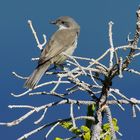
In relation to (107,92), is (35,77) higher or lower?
higher

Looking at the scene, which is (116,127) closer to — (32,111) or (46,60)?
(32,111)

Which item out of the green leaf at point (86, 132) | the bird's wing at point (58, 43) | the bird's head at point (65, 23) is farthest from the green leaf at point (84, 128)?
the bird's head at point (65, 23)

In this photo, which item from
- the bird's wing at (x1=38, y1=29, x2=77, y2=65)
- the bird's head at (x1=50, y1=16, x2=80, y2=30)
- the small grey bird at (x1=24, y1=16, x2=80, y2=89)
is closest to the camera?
the small grey bird at (x1=24, y1=16, x2=80, y2=89)

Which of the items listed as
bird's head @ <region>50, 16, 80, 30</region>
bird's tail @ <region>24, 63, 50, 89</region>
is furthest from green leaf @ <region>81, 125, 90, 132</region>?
bird's head @ <region>50, 16, 80, 30</region>

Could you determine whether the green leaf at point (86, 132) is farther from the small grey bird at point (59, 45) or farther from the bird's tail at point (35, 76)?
the small grey bird at point (59, 45)

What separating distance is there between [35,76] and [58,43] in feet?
5.29

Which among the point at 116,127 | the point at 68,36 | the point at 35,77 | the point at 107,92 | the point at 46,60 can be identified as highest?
the point at 68,36

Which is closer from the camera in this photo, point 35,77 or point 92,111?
point 92,111

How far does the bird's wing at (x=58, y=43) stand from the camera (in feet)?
24.6

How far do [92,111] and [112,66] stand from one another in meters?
0.48

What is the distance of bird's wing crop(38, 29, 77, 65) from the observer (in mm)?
7500

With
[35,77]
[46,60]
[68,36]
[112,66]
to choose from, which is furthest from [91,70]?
[68,36]

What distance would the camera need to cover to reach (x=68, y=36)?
28.3 feet

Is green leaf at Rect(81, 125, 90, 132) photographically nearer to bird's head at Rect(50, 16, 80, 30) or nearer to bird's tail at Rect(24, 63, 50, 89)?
bird's tail at Rect(24, 63, 50, 89)
